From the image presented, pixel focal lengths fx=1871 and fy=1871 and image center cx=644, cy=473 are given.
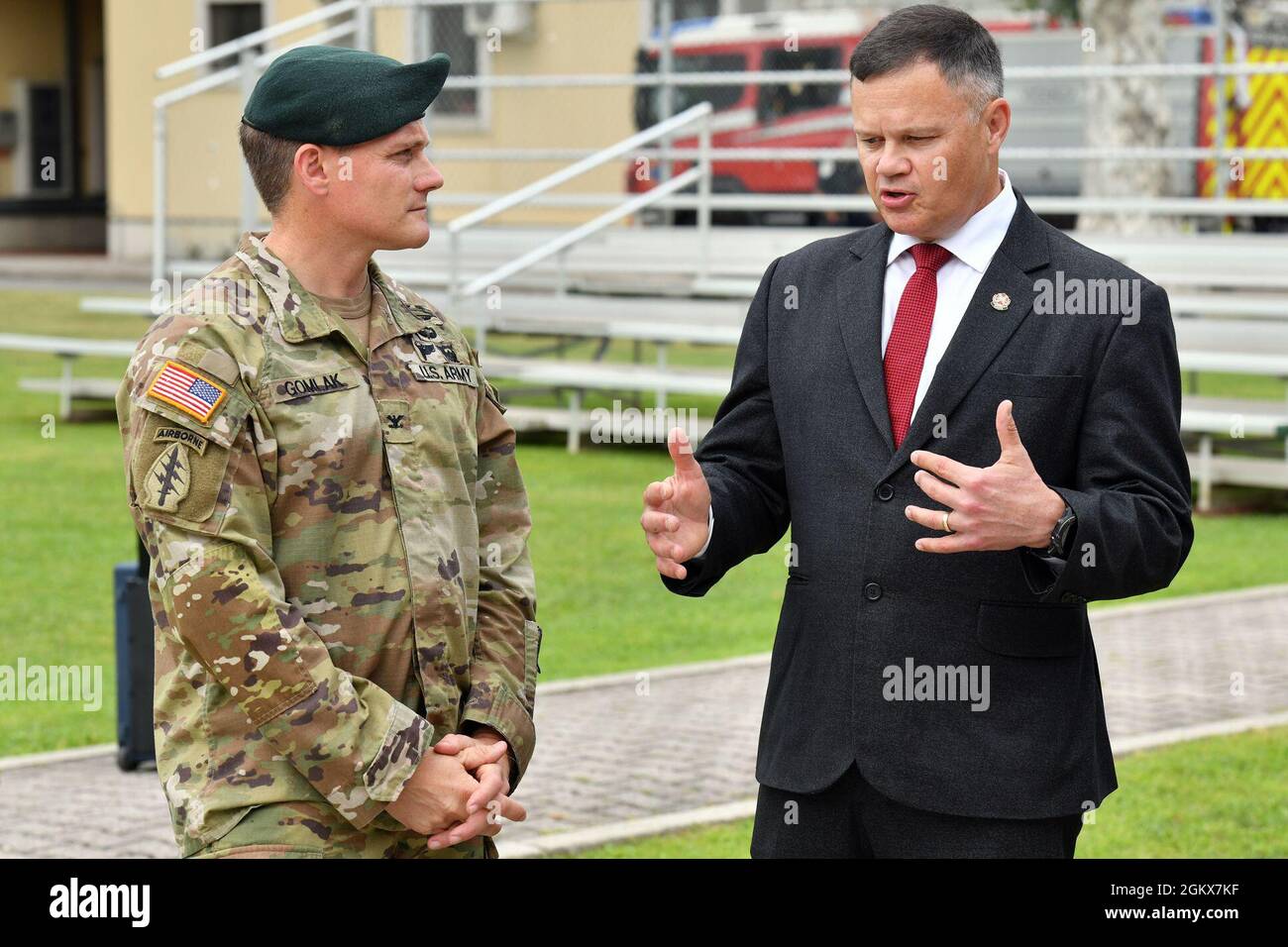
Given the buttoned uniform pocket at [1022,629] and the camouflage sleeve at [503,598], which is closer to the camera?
the buttoned uniform pocket at [1022,629]

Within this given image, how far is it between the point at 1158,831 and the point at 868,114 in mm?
3608

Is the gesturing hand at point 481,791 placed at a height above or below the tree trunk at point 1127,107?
below

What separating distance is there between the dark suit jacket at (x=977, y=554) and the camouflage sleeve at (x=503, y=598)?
361 mm

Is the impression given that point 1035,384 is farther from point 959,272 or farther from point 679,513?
point 679,513

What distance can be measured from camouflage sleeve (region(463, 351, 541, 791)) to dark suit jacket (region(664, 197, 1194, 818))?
361 millimetres

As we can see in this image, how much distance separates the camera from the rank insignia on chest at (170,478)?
118 inches

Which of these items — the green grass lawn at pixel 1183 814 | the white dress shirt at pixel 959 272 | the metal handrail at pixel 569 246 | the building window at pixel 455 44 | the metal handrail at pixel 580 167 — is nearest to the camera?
the white dress shirt at pixel 959 272

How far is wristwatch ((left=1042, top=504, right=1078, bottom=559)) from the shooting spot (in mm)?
2988

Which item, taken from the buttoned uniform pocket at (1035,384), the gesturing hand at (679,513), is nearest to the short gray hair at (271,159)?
the gesturing hand at (679,513)

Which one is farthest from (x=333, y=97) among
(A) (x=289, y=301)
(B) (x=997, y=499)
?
(B) (x=997, y=499)

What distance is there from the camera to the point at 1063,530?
299 centimetres

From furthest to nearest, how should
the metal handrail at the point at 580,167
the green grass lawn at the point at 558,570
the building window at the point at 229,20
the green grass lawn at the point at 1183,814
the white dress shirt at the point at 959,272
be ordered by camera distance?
the building window at the point at 229,20 < the metal handrail at the point at 580,167 < the green grass lawn at the point at 558,570 < the green grass lawn at the point at 1183,814 < the white dress shirt at the point at 959,272

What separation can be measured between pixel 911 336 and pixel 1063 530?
1.78 ft

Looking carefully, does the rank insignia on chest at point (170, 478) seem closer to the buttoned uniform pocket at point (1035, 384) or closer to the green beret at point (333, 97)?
the green beret at point (333, 97)
